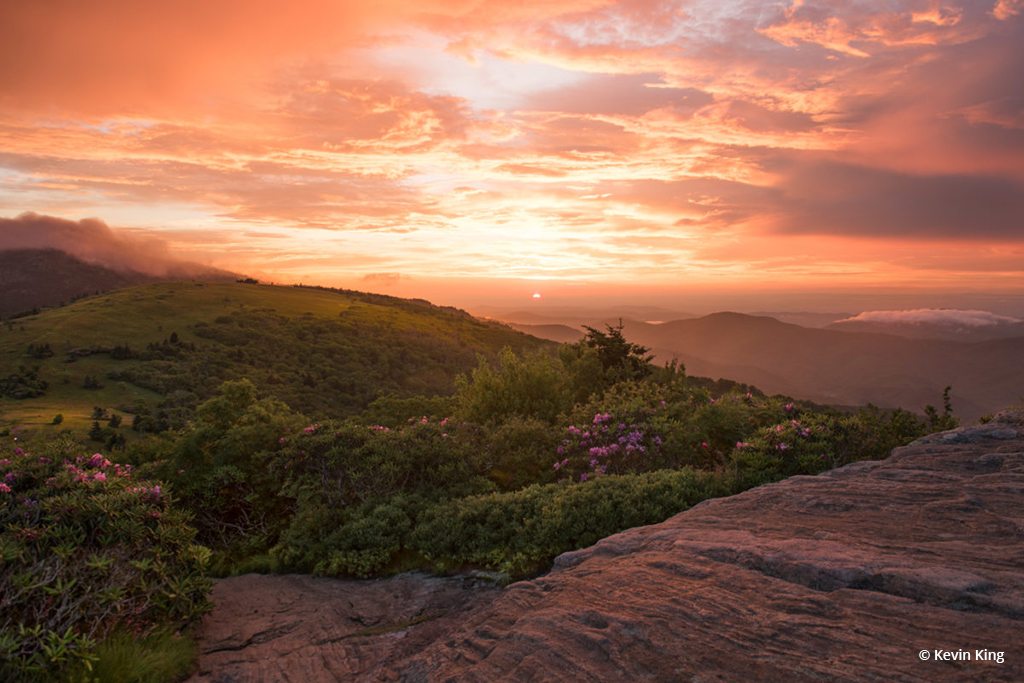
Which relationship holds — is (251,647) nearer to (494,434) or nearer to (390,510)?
(390,510)

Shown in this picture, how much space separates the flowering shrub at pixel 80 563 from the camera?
5.05 meters

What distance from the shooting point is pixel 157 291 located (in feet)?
319

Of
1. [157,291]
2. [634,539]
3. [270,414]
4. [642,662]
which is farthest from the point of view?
[157,291]

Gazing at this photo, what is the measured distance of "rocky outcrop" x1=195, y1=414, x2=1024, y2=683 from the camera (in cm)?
368

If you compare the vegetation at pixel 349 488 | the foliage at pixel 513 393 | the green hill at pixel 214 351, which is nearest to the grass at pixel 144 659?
the vegetation at pixel 349 488

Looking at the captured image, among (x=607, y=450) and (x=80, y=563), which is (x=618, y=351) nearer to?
(x=607, y=450)

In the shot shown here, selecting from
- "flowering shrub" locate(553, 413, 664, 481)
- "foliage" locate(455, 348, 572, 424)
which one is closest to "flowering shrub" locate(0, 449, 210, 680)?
"flowering shrub" locate(553, 413, 664, 481)

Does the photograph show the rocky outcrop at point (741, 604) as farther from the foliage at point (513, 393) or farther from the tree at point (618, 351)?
the tree at point (618, 351)

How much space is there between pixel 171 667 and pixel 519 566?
3.80 meters

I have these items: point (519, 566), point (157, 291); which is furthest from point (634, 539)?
point (157, 291)

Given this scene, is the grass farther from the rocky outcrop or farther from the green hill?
the green hill

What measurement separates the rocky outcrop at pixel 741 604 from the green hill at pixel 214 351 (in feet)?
92.8

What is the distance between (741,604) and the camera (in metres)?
4.32

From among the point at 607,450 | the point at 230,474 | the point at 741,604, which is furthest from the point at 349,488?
the point at 741,604
